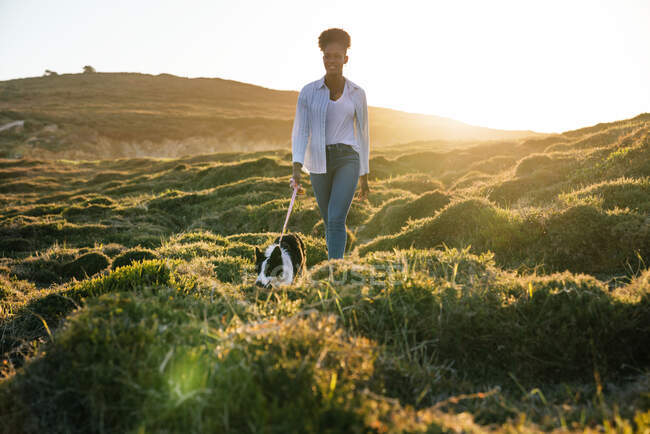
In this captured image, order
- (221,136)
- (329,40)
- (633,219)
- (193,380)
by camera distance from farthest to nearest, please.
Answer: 1. (221,136)
2. (633,219)
3. (329,40)
4. (193,380)

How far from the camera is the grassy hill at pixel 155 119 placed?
53.9 meters

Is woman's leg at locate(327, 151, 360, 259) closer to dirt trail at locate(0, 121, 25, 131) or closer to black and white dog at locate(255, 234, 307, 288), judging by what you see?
black and white dog at locate(255, 234, 307, 288)

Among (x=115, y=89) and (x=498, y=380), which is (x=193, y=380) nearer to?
(x=498, y=380)

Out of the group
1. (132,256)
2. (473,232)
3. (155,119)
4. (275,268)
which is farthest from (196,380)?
(155,119)

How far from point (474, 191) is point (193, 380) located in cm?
972

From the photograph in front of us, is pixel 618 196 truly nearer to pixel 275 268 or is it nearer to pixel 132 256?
pixel 275 268

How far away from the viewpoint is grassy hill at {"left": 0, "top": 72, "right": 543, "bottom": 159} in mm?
53906

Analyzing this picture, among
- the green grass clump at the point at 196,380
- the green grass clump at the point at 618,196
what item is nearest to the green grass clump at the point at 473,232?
the green grass clump at the point at 618,196

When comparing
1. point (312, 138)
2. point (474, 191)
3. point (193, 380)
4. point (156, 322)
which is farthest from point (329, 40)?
point (474, 191)

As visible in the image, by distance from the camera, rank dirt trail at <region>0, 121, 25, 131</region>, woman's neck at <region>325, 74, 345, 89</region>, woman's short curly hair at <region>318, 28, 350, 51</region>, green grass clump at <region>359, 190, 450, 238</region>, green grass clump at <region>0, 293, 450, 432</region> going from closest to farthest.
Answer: green grass clump at <region>0, 293, 450, 432</region> < woman's short curly hair at <region>318, 28, 350, 51</region> < woman's neck at <region>325, 74, 345, 89</region> < green grass clump at <region>359, 190, 450, 238</region> < dirt trail at <region>0, 121, 25, 131</region>

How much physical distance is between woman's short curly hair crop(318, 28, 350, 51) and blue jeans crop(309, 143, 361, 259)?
119 cm

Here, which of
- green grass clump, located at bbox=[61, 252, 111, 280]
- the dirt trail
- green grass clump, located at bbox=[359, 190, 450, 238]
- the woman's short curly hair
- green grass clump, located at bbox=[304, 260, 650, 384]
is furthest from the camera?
the dirt trail

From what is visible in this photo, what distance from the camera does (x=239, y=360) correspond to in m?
2.47

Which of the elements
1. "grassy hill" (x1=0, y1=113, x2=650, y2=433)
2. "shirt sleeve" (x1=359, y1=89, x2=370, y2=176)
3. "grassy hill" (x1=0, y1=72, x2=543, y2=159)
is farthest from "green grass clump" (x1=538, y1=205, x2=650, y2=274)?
"grassy hill" (x1=0, y1=72, x2=543, y2=159)
